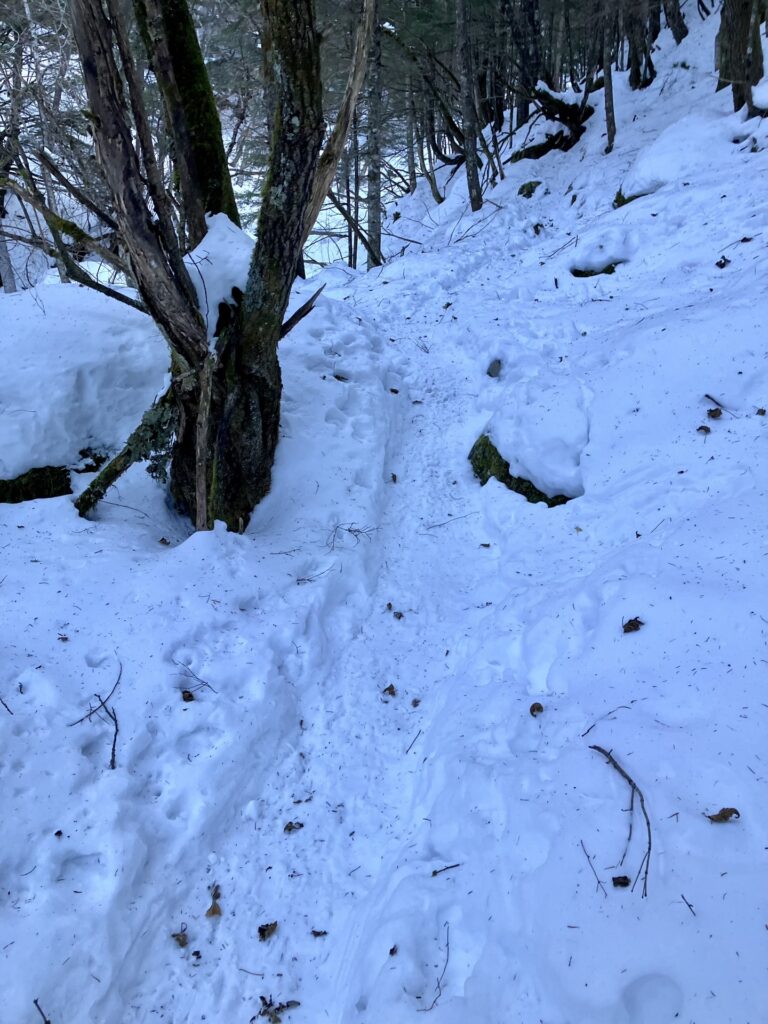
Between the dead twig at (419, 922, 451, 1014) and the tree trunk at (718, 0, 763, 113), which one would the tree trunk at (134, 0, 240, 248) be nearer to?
the dead twig at (419, 922, 451, 1014)

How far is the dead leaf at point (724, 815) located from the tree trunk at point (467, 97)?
1225 centimetres

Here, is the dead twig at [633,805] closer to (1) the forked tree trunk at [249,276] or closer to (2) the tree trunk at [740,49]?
(1) the forked tree trunk at [249,276]

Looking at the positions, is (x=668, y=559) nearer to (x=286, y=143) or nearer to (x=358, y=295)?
(x=286, y=143)

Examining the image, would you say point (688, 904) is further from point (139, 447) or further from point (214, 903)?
point (139, 447)

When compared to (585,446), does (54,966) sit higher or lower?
lower

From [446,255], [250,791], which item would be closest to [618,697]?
[250,791]

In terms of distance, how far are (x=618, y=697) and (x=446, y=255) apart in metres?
8.64

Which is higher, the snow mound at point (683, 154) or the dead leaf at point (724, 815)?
the snow mound at point (683, 154)

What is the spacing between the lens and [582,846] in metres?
2.44

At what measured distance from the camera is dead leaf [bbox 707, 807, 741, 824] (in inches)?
90.4

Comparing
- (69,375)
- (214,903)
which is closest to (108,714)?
(214,903)

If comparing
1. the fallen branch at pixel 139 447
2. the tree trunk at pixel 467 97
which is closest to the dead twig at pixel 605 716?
the fallen branch at pixel 139 447

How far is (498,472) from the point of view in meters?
5.45

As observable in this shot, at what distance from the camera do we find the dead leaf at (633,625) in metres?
3.33
